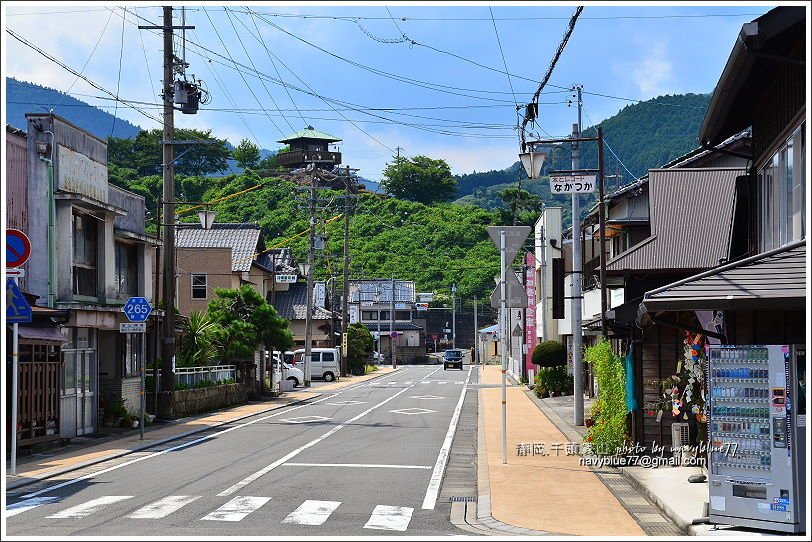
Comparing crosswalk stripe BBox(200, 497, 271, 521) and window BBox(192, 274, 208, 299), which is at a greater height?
window BBox(192, 274, 208, 299)

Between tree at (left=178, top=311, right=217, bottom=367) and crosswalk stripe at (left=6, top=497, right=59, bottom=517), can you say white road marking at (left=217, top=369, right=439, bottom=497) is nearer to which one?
crosswalk stripe at (left=6, top=497, right=59, bottom=517)

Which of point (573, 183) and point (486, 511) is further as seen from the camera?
point (573, 183)

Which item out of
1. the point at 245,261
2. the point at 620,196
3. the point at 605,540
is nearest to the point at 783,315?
the point at 605,540

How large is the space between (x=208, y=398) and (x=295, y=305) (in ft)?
141

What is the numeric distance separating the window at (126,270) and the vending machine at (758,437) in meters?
21.6

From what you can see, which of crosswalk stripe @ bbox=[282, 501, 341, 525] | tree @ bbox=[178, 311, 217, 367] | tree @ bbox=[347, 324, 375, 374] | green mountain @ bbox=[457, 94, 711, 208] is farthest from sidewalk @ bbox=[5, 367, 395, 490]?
green mountain @ bbox=[457, 94, 711, 208]

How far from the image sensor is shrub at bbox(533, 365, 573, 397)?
143ft

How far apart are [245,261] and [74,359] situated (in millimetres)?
34600

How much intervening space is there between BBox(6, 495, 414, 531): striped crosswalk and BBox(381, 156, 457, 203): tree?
115527 mm

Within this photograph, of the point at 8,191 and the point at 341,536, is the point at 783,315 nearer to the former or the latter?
the point at 341,536

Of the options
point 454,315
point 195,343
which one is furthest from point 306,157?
point 195,343

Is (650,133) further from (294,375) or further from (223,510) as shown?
A: (223,510)

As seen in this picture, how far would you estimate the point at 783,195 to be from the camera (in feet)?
50.6

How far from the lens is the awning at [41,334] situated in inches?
836
